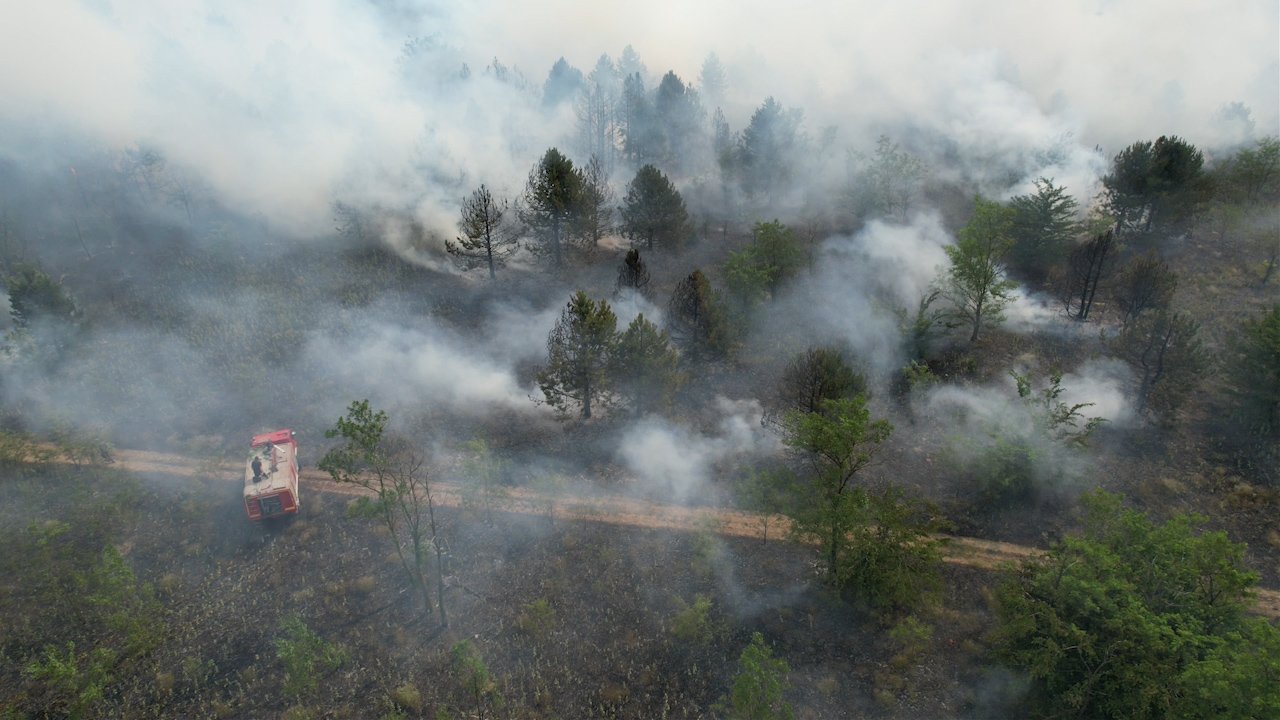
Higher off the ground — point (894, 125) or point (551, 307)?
point (894, 125)

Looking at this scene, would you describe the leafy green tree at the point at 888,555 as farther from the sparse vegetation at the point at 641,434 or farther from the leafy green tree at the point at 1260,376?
the leafy green tree at the point at 1260,376

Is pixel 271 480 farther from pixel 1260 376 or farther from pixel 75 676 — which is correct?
pixel 1260 376

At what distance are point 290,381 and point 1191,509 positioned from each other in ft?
146

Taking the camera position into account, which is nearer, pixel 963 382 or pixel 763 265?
pixel 963 382

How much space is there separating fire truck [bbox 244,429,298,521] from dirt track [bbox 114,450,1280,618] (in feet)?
5.49

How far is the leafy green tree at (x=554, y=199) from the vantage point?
4425 centimetres

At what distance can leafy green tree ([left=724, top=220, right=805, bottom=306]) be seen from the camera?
39.5 metres

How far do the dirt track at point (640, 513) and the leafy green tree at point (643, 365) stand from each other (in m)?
5.67

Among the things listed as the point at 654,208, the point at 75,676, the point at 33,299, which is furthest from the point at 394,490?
the point at 654,208

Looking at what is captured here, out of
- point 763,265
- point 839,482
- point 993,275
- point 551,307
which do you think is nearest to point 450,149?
point 551,307

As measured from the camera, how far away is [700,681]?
72.6 feet

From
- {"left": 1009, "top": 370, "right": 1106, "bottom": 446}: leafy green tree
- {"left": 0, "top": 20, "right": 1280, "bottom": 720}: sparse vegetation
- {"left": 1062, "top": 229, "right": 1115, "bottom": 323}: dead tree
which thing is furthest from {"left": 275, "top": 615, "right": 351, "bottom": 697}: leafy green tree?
{"left": 1062, "top": 229, "right": 1115, "bottom": 323}: dead tree

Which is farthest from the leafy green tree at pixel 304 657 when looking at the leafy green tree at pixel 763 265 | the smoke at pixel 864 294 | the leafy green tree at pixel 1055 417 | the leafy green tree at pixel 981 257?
the leafy green tree at pixel 981 257

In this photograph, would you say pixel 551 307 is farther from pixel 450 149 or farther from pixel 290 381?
pixel 450 149
